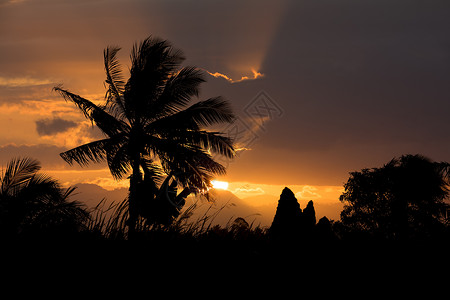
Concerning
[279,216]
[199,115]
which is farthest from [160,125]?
[279,216]

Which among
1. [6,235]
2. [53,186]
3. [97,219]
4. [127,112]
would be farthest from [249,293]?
[127,112]

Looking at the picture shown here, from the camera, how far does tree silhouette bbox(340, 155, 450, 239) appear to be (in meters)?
25.5

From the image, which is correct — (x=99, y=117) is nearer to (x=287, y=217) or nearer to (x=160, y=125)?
(x=160, y=125)

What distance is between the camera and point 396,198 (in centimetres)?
2764

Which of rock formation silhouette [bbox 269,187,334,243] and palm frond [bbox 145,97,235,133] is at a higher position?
palm frond [bbox 145,97,235,133]

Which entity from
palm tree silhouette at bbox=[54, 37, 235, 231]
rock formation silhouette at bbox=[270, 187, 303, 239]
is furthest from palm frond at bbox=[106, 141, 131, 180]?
rock formation silhouette at bbox=[270, 187, 303, 239]

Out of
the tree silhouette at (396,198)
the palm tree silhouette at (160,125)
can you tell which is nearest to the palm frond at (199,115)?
the palm tree silhouette at (160,125)

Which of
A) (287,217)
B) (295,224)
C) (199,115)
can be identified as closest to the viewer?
(295,224)

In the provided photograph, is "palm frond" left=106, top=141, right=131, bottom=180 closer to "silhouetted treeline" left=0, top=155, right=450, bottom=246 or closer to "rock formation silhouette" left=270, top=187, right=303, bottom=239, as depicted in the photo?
"silhouetted treeline" left=0, top=155, right=450, bottom=246

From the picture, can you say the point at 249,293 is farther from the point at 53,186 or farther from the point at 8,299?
the point at 53,186

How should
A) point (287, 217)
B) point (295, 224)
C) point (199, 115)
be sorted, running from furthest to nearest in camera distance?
1. point (199, 115)
2. point (287, 217)
3. point (295, 224)

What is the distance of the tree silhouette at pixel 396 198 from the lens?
Result: 25.5 meters

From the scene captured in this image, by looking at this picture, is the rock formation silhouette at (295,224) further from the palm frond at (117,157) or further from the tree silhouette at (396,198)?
the tree silhouette at (396,198)

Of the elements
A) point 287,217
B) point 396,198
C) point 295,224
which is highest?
point 396,198
